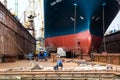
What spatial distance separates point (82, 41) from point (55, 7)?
258 inches

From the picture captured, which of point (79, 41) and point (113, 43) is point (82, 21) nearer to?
point (79, 41)

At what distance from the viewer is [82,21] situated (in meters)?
27.9

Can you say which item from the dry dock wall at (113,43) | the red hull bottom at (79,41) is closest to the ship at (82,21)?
the red hull bottom at (79,41)

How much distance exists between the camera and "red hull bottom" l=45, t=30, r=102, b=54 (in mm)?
26922

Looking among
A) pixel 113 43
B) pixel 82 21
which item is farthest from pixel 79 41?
pixel 113 43

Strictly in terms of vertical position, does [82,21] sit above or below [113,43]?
above

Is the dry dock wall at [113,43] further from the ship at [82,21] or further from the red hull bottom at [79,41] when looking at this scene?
the red hull bottom at [79,41]

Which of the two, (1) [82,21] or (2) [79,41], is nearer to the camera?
(1) [82,21]

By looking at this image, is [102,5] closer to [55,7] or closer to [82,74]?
[55,7]

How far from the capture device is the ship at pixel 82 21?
27344 millimetres

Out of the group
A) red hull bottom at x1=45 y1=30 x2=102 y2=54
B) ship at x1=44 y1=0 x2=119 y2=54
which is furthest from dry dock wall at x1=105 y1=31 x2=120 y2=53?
red hull bottom at x1=45 y1=30 x2=102 y2=54

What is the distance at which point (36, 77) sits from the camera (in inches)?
512

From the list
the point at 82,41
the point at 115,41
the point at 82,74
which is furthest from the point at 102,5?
the point at 82,74

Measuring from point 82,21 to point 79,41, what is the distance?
182 centimetres
